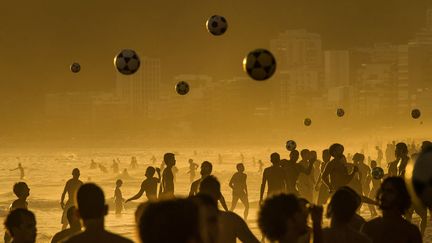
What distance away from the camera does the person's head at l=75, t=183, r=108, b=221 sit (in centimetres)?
559

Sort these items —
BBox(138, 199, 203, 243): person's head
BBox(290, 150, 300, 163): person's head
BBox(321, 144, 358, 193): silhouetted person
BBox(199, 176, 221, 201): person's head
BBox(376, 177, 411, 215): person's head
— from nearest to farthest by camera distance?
BBox(138, 199, 203, 243): person's head, BBox(376, 177, 411, 215): person's head, BBox(199, 176, 221, 201): person's head, BBox(321, 144, 358, 193): silhouetted person, BBox(290, 150, 300, 163): person's head

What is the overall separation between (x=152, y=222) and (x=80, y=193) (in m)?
1.80

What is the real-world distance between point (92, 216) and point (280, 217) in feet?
4.28

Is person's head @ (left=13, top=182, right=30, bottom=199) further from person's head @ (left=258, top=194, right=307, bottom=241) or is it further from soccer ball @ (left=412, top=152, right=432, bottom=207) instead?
soccer ball @ (left=412, top=152, right=432, bottom=207)

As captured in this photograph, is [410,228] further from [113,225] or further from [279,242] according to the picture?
[113,225]

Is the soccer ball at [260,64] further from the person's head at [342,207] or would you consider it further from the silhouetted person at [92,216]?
the silhouetted person at [92,216]

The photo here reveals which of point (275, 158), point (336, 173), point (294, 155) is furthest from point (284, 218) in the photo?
point (294, 155)

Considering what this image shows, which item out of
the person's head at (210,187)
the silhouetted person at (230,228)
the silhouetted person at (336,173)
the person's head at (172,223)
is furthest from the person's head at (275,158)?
the person's head at (172,223)

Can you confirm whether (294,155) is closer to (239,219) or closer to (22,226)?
(239,219)

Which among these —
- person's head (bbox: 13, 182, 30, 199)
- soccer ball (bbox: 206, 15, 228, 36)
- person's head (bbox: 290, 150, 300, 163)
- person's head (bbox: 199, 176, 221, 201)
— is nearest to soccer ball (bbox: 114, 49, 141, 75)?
soccer ball (bbox: 206, 15, 228, 36)

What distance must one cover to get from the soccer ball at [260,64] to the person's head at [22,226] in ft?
27.8

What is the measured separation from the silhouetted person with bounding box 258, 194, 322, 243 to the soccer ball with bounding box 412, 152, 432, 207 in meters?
0.79

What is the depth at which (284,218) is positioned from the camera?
518 cm

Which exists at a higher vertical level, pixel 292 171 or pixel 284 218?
pixel 284 218
